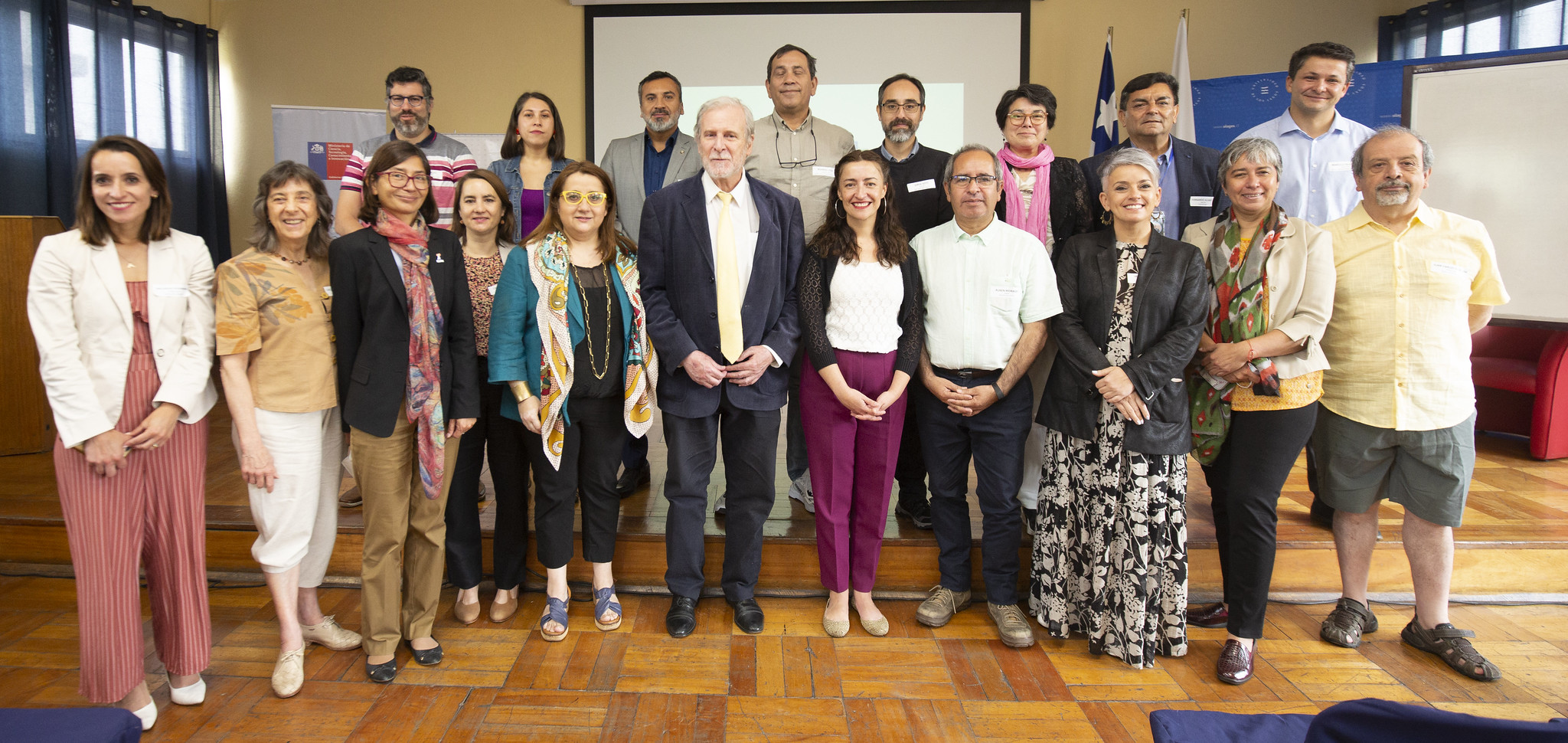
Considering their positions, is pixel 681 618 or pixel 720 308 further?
pixel 681 618

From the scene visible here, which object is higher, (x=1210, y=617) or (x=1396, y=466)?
(x=1396, y=466)

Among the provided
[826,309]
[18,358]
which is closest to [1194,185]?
[826,309]

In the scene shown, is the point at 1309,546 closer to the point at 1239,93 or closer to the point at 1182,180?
the point at 1182,180

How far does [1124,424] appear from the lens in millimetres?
2369

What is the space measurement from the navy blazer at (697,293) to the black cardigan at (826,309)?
63mm

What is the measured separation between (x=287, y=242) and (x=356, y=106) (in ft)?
17.1

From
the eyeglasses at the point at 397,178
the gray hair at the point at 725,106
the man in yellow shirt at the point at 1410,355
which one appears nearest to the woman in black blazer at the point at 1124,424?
the man in yellow shirt at the point at 1410,355

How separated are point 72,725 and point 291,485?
1.30 m

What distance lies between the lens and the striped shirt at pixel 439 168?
268cm

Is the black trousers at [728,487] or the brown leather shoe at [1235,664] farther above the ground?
the black trousers at [728,487]

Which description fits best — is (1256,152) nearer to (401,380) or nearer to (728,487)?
(728,487)

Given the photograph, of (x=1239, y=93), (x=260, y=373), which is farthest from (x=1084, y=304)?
(x=1239, y=93)

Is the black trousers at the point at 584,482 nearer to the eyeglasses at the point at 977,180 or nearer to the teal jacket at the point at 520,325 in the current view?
the teal jacket at the point at 520,325

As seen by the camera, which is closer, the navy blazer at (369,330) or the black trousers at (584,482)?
the navy blazer at (369,330)
